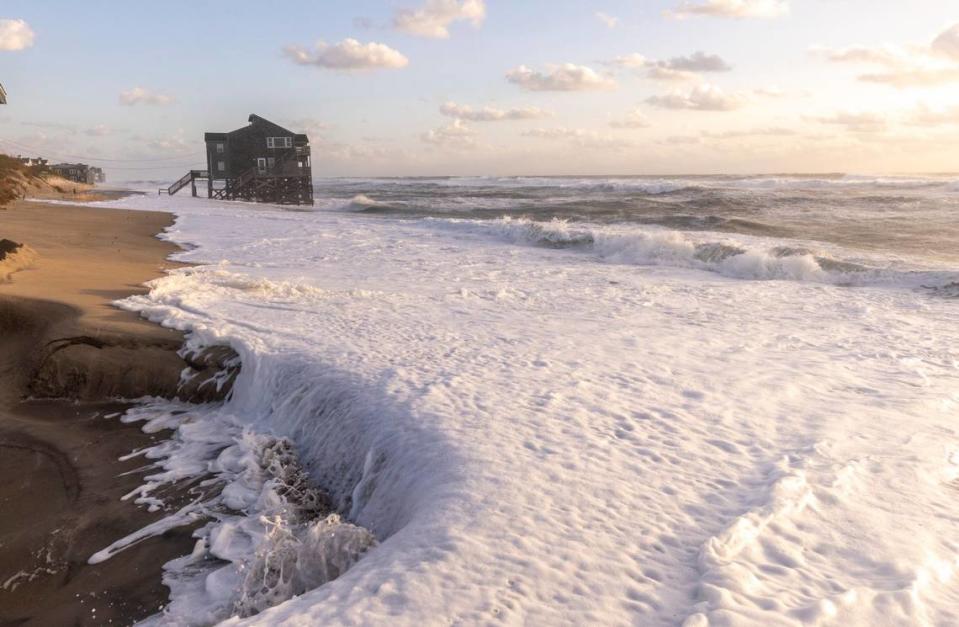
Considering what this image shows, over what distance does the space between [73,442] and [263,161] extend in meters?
43.0

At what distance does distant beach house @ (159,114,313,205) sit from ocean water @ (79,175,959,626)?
3664cm

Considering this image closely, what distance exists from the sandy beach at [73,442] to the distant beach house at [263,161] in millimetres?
36250

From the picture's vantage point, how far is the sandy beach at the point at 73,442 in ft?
12.7

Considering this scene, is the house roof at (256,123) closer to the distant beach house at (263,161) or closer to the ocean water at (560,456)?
the distant beach house at (263,161)

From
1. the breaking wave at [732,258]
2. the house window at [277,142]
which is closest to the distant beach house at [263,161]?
the house window at [277,142]

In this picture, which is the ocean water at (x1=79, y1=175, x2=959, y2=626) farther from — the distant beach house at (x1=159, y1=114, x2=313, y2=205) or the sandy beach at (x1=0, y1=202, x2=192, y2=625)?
the distant beach house at (x1=159, y1=114, x2=313, y2=205)

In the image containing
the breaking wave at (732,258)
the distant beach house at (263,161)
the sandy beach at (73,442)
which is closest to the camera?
the sandy beach at (73,442)

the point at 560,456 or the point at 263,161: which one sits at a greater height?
the point at 263,161

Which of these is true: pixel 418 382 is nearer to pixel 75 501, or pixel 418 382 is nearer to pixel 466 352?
pixel 466 352

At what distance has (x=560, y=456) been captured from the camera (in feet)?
14.9

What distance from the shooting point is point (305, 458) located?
532 cm

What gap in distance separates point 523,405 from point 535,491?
1470mm

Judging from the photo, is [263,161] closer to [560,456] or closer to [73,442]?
[73,442]

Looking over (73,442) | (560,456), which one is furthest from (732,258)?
(73,442)
